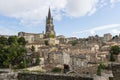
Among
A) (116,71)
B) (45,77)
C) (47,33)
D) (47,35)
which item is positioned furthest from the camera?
(47,33)

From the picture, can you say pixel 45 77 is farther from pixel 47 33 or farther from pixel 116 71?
pixel 47 33

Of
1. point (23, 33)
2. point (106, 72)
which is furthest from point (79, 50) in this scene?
point (106, 72)

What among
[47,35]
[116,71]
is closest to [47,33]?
[47,35]

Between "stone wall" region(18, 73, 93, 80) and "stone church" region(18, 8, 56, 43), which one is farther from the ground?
"stone church" region(18, 8, 56, 43)

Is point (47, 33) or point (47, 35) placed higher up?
point (47, 33)

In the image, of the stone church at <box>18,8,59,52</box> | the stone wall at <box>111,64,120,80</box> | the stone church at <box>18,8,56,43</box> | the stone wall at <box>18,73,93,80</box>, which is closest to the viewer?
the stone wall at <box>18,73,93,80</box>

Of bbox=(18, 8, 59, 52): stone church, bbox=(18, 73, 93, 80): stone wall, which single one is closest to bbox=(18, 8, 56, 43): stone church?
bbox=(18, 8, 59, 52): stone church

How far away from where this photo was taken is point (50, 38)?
11200 cm

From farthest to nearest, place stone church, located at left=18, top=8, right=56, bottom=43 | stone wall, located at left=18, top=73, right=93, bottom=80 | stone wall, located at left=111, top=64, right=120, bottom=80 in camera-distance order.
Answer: stone church, located at left=18, top=8, right=56, bottom=43 < stone wall, located at left=111, top=64, right=120, bottom=80 < stone wall, located at left=18, top=73, right=93, bottom=80

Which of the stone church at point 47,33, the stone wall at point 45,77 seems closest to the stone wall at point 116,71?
the stone wall at point 45,77

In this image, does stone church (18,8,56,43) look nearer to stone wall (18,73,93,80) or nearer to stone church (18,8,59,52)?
stone church (18,8,59,52)

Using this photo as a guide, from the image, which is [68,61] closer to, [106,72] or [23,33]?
[106,72]

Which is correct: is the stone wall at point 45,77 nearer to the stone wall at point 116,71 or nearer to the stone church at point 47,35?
the stone wall at point 116,71

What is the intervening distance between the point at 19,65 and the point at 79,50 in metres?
31.1
